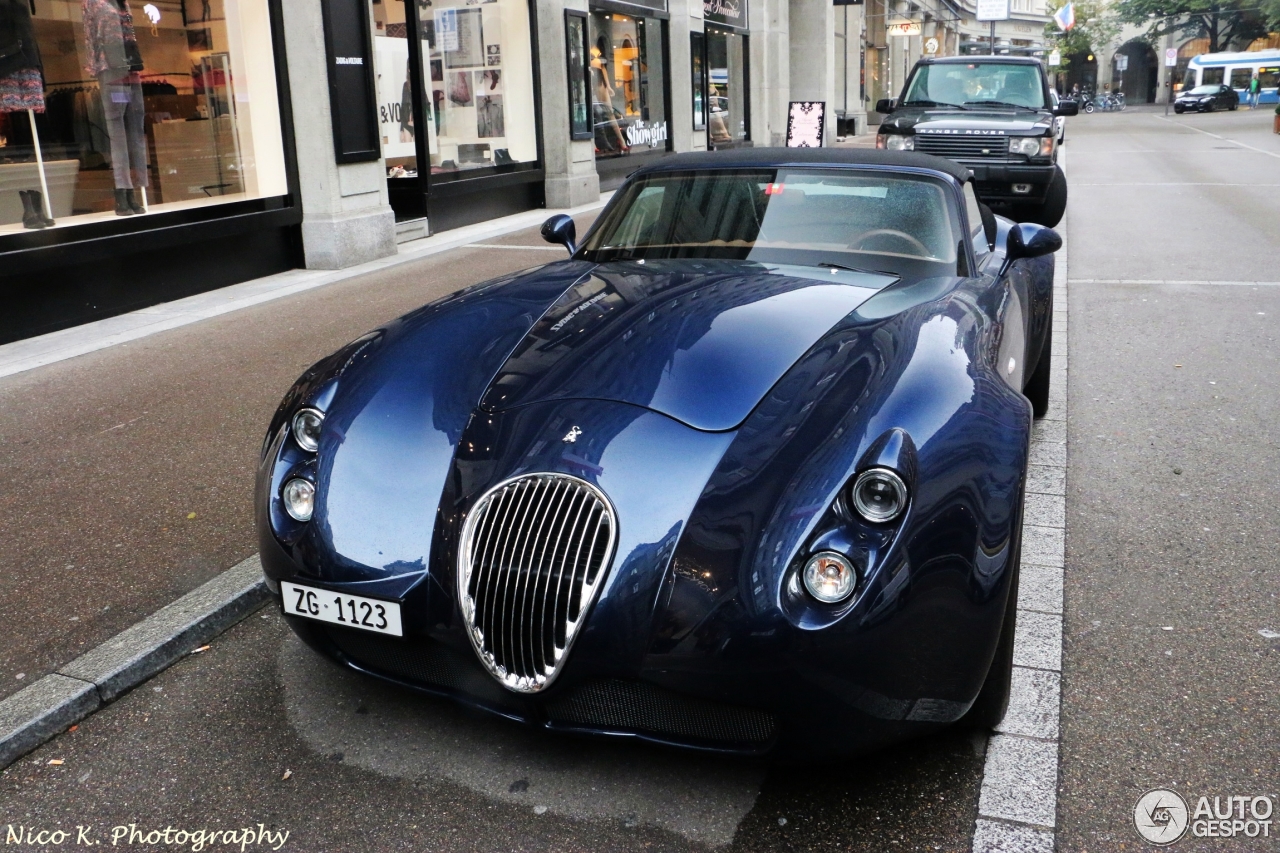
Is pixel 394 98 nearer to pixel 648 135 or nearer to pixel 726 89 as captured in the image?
pixel 648 135

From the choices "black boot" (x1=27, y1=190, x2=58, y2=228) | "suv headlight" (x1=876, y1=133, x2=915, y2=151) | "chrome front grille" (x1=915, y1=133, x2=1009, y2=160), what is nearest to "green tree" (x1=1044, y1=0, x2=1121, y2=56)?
"suv headlight" (x1=876, y1=133, x2=915, y2=151)

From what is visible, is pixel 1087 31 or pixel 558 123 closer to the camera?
pixel 558 123

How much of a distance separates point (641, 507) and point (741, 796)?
74 cm

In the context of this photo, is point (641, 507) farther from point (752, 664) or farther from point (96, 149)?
point (96, 149)

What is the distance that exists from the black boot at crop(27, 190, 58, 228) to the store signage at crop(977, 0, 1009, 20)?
62851 mm

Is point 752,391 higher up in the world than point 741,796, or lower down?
higher up

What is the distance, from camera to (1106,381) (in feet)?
22.0

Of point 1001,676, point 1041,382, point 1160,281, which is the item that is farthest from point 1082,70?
point 1001,676

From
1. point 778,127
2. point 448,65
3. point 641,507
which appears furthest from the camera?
point 778,127

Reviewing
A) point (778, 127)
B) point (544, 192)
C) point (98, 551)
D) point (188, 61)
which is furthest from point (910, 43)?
point (98, 551)

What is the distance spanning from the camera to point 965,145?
13359mm

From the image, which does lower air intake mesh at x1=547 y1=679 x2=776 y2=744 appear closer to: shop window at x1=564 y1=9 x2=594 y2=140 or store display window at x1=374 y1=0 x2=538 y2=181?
store display window at x1=374 y1=0 x2=538 y2=181

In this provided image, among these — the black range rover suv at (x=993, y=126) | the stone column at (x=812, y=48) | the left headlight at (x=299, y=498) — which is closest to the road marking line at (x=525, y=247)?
the black range rover suv at (x=993, y=126)

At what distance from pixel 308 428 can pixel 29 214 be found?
6505 mm
